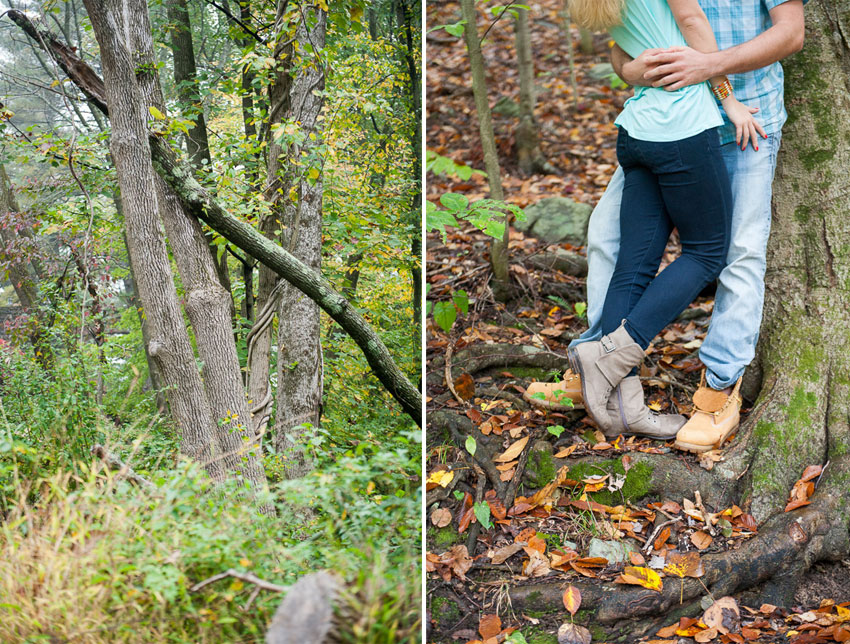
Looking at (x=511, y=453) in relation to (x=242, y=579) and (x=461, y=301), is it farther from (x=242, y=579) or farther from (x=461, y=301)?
(x=242, y=579)

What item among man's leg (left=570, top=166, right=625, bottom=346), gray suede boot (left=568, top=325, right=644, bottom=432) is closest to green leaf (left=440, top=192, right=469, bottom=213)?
man's leg (left=570, top=166, right=625, bottom=346)

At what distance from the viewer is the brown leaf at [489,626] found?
6.97 feet

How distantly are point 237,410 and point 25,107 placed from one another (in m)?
1.76

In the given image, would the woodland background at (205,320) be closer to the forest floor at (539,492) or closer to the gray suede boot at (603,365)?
the forest floor at (539,492)

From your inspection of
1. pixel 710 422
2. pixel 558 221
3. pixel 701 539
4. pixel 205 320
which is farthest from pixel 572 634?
pixel 558 221

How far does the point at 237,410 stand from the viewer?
12.0 ft

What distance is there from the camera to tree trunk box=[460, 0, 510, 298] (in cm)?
347

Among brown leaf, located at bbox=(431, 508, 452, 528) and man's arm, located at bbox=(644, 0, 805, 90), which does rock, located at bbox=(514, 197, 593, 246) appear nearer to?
man's arm, located at bbox=(644, 0, 805, 90)

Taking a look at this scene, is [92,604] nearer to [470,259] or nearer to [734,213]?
[734,213]

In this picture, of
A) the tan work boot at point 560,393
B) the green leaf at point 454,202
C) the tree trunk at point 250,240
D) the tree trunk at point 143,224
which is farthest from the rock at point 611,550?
the tree trunk at point 143,224

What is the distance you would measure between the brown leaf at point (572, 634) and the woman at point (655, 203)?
738 millimetres

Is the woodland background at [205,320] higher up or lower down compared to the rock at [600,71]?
lower down

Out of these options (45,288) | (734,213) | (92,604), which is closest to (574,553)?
(734,213)

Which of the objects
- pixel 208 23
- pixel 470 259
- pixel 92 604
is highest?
pixel 208 23
